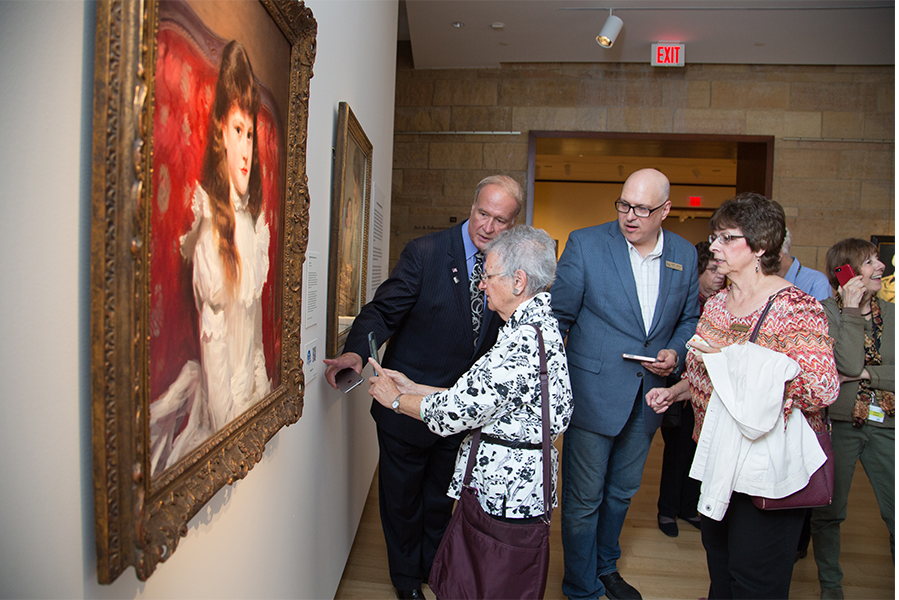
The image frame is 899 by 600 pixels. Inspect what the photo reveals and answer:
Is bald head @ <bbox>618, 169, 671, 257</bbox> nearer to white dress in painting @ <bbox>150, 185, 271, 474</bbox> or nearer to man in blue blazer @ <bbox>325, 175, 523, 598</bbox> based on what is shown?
man in blue blazer @ <bbox>325, 175, 523, 598</bbox>

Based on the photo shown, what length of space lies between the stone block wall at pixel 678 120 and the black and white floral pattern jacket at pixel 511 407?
5.66 m

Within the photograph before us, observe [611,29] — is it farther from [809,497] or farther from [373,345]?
[809,497]

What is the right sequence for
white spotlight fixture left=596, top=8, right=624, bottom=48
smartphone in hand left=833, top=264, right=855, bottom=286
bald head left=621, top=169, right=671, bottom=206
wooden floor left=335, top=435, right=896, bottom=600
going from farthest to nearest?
white spotlight fixture left=596, top=8, right=624, bottom=48 < wooden floor left=335, top=435, right=896, bottom=600 < smartphone in hand left=833, top=264, right=855, bottom=286 < bald head left=621, top=169, right=671, bottom=206

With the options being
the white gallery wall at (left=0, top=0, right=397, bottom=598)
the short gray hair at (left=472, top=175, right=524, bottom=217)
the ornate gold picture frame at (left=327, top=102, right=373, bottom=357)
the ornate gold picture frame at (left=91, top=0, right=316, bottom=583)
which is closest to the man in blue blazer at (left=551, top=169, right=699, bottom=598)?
the short gray hair at (left=472, top=175, right=524, bottom=217)

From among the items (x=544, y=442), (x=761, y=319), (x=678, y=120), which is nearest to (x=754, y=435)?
(x=761, y=319)

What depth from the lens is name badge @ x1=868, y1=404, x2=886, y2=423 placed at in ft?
9.55

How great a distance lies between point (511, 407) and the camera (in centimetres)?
193

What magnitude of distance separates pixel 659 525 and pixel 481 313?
7.99ft

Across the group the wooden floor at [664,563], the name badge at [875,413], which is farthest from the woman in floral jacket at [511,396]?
the name badge at [875,413]

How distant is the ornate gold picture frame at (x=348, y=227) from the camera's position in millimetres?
2492

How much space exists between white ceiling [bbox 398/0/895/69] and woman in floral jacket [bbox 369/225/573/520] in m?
4.76

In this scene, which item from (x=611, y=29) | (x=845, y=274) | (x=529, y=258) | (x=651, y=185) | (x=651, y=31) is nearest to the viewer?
(x=529, y=258)

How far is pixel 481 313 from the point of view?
2.90 m

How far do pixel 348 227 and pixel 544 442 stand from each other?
1.48m
